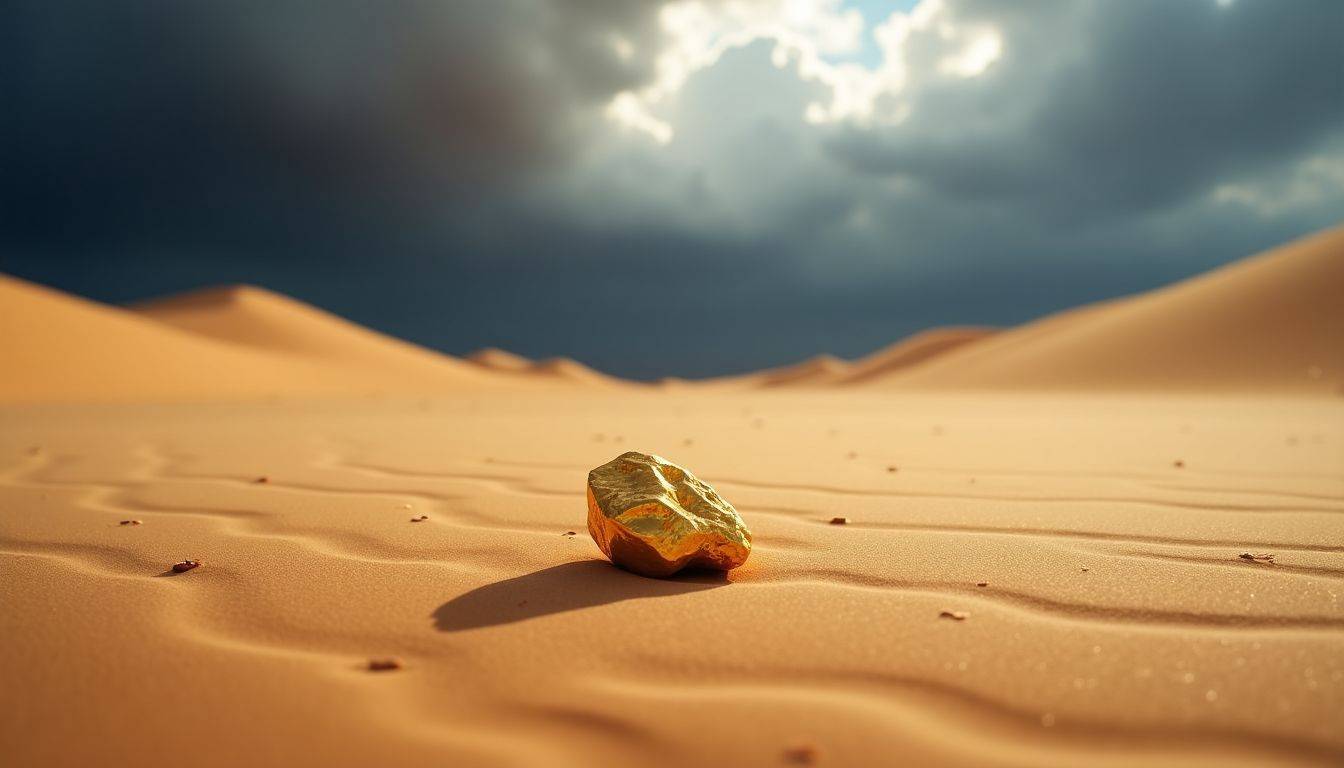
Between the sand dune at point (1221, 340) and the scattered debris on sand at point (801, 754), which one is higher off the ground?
the sand dune at point (1221, 340)

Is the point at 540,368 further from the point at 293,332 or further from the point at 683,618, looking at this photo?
the point at 683,618

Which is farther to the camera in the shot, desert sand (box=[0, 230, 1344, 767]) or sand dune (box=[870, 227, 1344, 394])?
sand dune (box=[870, 227, 1344, 394])

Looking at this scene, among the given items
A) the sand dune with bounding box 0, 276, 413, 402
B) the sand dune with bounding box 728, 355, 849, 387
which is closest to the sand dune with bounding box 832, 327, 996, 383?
the sand dune with bounding box 728, 355, 849, 387

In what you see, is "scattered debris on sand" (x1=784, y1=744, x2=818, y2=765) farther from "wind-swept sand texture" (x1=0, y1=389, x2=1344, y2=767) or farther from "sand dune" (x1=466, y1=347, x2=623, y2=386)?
"sand dune" (x1=466, y1=347, x2=623, y2=386)

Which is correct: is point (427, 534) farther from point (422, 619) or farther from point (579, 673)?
point (579, 673)

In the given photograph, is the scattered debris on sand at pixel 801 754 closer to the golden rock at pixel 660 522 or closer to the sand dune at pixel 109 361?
the golden rock at pixel 660 522

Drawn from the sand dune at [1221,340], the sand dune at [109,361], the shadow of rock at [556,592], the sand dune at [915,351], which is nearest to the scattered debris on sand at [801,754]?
the shadow of rock at [556,592]

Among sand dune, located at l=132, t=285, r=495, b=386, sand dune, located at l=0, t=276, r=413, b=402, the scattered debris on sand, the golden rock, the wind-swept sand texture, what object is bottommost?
the scattered debris on sand
